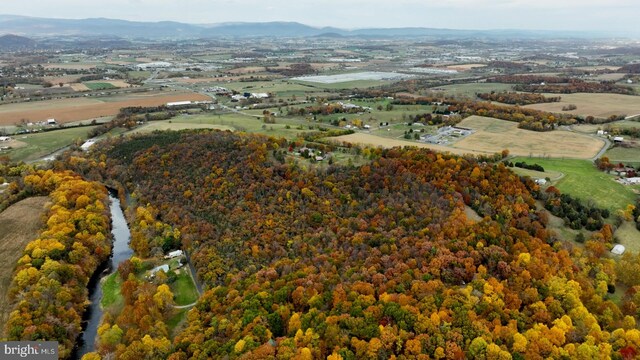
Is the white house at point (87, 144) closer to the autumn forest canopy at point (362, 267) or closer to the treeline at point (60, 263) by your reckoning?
the autumn forest canopy at point (362, 267)

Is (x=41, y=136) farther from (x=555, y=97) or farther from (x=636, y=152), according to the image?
(x=555, y=97)

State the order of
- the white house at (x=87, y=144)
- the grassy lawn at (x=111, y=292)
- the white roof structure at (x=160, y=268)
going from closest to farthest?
the grassy lawn at (x=111, y=292) < the white roof structure at (x=160, y=268) < the white house at (x=87, y=144)

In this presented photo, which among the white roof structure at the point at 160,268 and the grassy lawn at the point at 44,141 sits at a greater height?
the grassy lawn at the point at 44,141

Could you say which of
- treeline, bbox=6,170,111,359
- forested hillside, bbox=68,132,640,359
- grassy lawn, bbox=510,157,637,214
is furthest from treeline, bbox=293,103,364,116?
treeline, bbox=6,170,111,359

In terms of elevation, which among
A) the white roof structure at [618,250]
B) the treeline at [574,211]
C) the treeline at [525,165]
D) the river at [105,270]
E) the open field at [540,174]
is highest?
the treeline at [525,165]

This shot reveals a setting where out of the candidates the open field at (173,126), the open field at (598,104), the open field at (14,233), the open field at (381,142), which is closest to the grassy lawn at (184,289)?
the open field at (14,233)

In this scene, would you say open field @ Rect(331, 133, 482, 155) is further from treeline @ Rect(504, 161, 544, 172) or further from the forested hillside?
the forested hillside
